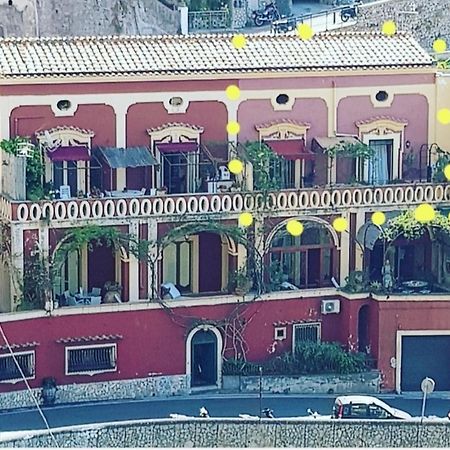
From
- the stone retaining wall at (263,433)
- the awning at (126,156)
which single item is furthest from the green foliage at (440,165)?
the stone retaining wall at (263,433)

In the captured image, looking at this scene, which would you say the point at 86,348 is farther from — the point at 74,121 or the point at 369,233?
the point at 369,233

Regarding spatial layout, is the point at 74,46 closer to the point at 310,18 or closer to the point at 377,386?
the point at 377,386

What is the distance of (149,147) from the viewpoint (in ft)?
201

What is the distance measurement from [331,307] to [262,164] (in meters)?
3.87

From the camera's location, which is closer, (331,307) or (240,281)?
(240,281)

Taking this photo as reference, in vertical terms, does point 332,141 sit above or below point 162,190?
above

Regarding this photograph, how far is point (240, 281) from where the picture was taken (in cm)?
6084

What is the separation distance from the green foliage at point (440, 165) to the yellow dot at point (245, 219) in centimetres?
543

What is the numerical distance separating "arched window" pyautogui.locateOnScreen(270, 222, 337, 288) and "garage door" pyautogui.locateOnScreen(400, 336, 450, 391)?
8.81 ft

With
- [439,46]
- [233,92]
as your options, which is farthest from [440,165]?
[439,46]

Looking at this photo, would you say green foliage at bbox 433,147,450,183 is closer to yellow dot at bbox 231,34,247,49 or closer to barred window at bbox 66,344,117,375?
yellow dot at bbox 231,34,247,49

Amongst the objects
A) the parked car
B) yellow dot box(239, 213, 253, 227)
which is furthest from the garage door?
yellow dot box(239, 213, 253, 227)

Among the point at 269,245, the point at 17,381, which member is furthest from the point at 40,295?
the point at 269,245

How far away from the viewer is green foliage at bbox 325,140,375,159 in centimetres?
6216
